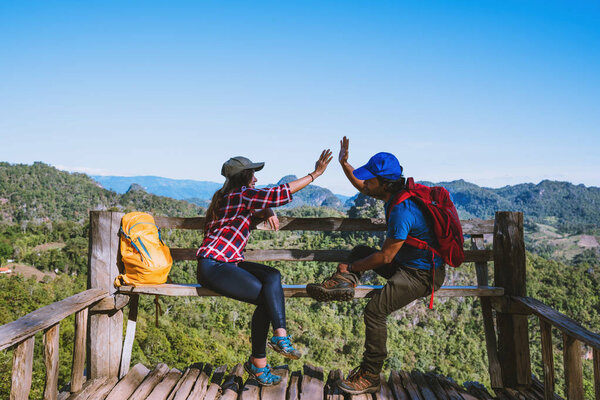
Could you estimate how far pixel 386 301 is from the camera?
121 inches

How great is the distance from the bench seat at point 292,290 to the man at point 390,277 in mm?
160

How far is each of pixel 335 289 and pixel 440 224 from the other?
0.86m

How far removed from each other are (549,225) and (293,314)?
170m

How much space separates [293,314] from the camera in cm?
4159

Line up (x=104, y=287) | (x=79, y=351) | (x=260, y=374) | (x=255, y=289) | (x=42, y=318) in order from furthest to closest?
(x=104, y=287), (x=79, y=351), (x=260, y=374), (x=255, y=289), (x=42, y=318)

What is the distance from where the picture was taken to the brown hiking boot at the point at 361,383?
3115mm

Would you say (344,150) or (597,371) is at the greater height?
(344,150)

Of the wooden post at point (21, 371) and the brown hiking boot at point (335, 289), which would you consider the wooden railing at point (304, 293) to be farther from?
the wooden post at point (21, 371)

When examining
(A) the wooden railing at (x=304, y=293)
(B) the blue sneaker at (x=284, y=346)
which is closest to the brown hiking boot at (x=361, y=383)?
(B) the blue sneaker at (x=284, y=346)

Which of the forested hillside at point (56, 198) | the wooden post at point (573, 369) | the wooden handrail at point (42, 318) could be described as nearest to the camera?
the wooden handrail at point (42, 318)

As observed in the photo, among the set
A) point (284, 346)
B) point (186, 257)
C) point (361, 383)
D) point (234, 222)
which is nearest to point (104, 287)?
point (186, 257)

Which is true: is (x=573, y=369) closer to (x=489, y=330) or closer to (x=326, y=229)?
(x=489, y=330)

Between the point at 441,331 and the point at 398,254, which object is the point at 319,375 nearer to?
the point at 398,254

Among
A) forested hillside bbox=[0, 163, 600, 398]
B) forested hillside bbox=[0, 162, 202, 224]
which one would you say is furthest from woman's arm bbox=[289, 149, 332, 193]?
forested hillside bbox=[0, 162, 202, 224]
